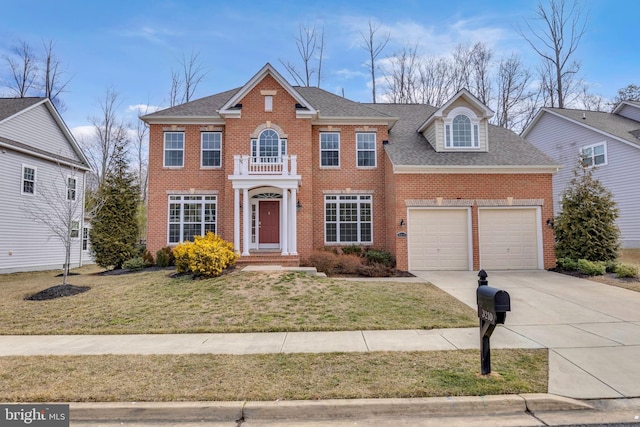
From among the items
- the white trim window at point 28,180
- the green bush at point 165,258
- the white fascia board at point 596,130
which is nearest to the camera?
the green bush at point 165,258

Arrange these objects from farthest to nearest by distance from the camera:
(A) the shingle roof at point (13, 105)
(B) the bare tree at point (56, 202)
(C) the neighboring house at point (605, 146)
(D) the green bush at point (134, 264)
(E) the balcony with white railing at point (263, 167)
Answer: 1. (C) the neighboring house at point (605, 146)
2. (B) the bare tree at point (56, 202)
3. (A) the shingle roof at point (13, 105)
4. (D) the green bush at point (134, 264)
5. (E) the balcony with white railing at point (263, 167)

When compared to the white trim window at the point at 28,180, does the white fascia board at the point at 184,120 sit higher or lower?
higher

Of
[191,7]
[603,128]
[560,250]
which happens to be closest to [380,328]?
[560,250]

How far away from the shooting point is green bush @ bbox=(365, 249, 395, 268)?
14.3 metres

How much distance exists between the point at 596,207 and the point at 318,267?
10.8 metres

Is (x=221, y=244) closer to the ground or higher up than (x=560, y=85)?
closer to the ground

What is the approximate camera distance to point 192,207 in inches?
643

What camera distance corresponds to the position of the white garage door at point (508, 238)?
14.4 meters

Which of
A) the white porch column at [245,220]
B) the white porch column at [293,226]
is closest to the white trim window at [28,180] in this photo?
the white porch column at [245,220]

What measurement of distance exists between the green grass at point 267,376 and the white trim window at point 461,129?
12.1 m

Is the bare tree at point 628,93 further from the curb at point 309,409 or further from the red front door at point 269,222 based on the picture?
the curb at point 309,409

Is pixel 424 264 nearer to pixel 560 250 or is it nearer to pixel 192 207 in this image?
pixel 560 250

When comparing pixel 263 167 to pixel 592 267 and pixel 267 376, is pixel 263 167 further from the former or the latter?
pixel 592 267

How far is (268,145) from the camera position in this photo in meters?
15.9
